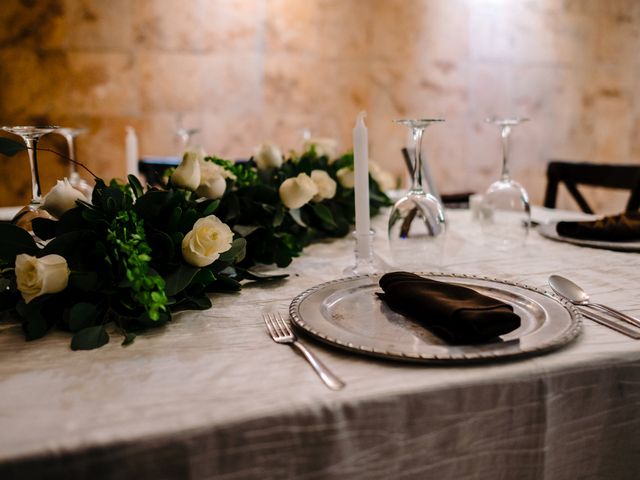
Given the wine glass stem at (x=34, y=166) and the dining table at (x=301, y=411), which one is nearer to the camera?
the dining table at (x=301, y=411)

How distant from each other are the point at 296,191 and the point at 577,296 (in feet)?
1.71

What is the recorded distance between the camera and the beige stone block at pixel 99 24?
108 inches

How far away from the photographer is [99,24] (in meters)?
2.79

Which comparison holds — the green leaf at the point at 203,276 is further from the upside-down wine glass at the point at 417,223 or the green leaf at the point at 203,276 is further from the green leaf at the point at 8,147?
the upside-down wine glass at the point at 417,223

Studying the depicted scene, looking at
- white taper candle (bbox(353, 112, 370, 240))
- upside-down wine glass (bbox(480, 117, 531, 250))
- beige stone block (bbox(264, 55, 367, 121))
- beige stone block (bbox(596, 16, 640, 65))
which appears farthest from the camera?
beige stone block (bbox(596, 16, 640, 65))

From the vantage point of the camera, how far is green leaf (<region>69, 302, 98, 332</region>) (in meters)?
0.65

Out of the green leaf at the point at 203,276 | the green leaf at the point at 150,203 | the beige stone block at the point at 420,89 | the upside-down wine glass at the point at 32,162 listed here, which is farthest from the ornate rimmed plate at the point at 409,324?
the beige stone block at the point at 420,89

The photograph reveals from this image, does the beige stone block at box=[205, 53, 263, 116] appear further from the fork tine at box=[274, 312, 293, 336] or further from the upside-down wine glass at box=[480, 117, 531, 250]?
the fork tine at box=[274, 312, 293, 336]

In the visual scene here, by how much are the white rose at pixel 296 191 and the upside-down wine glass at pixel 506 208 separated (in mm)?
401

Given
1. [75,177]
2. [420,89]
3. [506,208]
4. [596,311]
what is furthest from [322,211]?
[420,89]

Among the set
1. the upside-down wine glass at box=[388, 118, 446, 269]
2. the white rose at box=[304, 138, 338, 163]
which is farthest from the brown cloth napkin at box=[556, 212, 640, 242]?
the white rose at box=[304, 138, 338, 163]

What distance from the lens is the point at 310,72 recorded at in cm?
320

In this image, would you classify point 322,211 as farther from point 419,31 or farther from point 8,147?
point 419,31

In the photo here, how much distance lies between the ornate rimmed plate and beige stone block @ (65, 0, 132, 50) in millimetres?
2503
